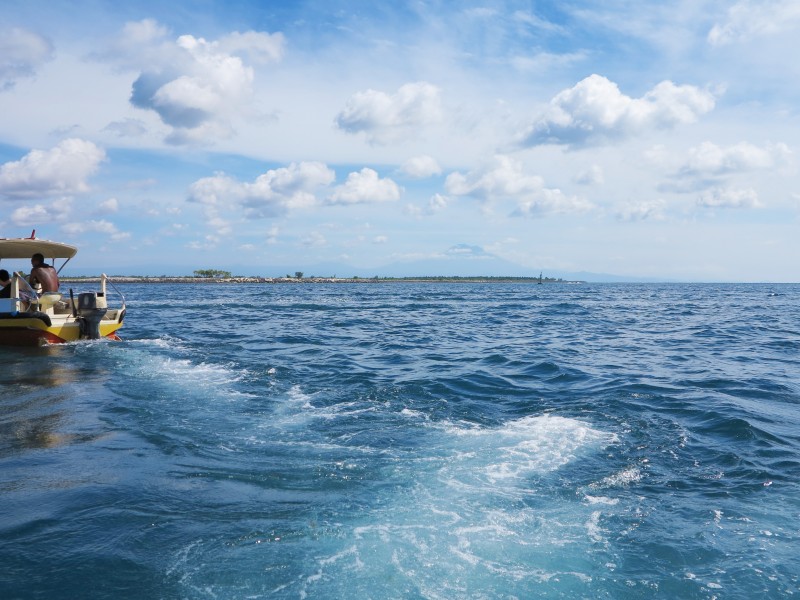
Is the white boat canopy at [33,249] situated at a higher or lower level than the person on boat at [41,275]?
higher

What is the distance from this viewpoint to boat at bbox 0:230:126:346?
19.2m

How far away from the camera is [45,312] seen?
20.0 m

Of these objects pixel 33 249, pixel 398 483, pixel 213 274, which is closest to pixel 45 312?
pixel 33 249

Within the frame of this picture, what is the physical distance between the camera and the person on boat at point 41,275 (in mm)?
21297

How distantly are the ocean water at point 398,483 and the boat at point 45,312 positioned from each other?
16.5ft

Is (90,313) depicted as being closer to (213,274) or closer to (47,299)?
(47,299)

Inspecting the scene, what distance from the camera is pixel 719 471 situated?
789 cm

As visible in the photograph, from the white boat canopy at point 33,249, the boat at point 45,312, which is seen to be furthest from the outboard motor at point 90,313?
the white boat canopy at point 33,249

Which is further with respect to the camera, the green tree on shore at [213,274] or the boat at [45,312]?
the green tree on shore at [213,274]

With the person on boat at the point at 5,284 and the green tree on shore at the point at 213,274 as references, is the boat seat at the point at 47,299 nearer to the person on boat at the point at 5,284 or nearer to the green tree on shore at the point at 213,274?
the person on boat at the point at 5,284

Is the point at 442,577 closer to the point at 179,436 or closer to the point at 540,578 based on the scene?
the point at 540,578

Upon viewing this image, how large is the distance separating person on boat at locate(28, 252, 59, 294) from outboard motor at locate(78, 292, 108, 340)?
1.53m

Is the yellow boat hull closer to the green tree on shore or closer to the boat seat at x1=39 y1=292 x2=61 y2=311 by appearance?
the boat seat at x1=39 y1=292 x2=61 y2=311

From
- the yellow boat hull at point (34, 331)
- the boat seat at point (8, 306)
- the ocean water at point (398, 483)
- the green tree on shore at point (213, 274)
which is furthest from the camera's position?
the green tree on shore at point (213, 274)
